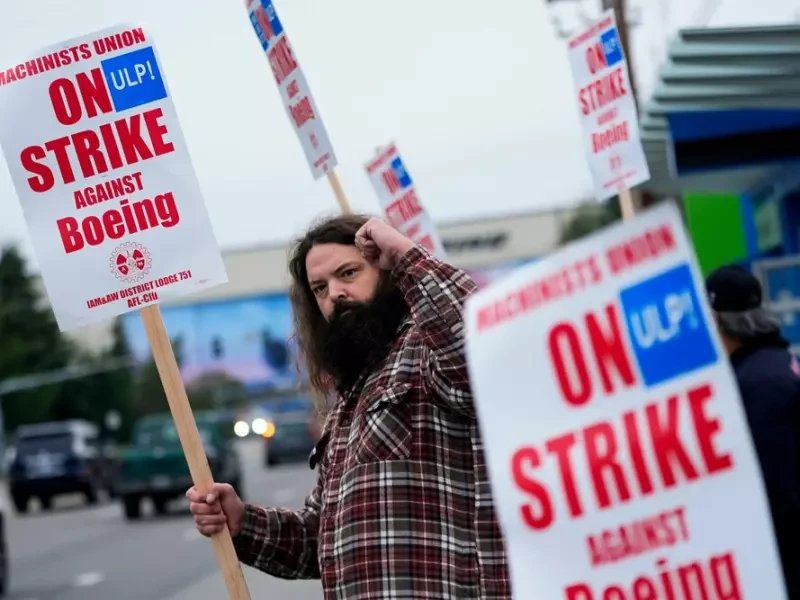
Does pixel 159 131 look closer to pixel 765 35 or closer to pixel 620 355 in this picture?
pixel 620 355

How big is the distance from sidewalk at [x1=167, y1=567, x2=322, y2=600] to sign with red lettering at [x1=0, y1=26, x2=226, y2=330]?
6.68 meters

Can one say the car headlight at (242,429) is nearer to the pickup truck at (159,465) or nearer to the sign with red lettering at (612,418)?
the sign with red lettering at (612,418)

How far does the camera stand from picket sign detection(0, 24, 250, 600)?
4238 mm

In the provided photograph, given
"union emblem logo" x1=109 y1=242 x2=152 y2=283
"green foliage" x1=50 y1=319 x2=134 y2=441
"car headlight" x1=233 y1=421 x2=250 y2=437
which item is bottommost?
"car headlight" x1=233 y1=421 x2=250 y2=437

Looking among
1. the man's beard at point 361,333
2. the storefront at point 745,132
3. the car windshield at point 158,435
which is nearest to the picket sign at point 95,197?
the man's beard at point 361,333

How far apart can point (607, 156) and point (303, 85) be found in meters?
2.04

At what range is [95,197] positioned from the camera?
14.0 ft

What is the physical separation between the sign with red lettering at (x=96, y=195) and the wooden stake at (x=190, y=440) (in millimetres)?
175

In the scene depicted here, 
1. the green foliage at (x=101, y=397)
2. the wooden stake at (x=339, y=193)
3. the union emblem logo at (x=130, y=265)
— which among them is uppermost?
the green foliage at (x=101, y=397)

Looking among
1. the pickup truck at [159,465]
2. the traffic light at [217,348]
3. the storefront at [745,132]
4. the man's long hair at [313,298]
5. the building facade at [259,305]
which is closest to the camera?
the man's long hair at [313,298]

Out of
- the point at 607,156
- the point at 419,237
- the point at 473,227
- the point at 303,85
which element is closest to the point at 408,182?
the point at 419,237

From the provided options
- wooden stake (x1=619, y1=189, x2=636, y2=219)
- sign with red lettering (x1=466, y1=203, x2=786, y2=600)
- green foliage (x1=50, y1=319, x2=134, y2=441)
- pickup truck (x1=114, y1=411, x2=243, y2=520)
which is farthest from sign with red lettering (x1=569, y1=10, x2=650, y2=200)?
green foliage (x1=50, y1=319, x2=134, y2=441)

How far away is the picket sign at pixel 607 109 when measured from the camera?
848cm

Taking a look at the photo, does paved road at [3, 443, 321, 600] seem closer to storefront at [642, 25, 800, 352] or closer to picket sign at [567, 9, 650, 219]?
picket sign at [567, 9, 650, 219]
